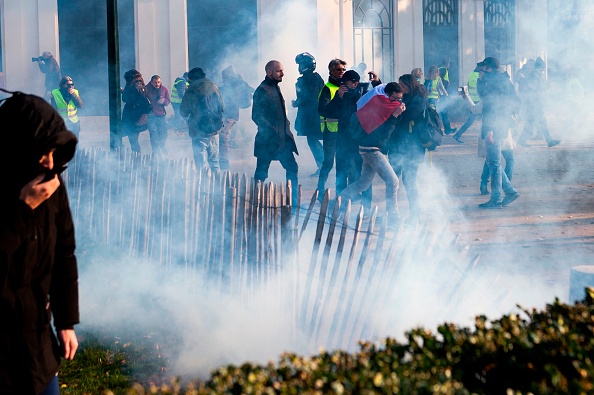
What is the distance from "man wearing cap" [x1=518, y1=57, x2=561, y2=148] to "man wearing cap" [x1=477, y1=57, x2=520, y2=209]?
6246 millimetres

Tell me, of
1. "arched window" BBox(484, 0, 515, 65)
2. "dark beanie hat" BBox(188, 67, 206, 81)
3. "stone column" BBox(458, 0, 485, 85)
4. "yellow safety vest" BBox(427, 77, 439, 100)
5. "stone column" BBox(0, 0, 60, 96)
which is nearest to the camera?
"dark beanie hat" BBox(188, 67, 206, 81)

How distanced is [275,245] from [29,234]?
8.89 ft

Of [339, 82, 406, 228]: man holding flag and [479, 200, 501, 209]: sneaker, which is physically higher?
[339, 82, 406, 228]: man holding flag

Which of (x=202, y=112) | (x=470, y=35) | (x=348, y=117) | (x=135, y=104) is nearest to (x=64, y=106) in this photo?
(x=135, y=104)

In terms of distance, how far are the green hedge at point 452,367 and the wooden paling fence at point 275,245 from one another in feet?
5.59

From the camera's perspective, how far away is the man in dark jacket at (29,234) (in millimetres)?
3127

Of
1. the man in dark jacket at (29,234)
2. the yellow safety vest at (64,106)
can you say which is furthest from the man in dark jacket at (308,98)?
the man in dark jacket at (29,234)

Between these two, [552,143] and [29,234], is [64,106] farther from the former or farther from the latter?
[29,234]

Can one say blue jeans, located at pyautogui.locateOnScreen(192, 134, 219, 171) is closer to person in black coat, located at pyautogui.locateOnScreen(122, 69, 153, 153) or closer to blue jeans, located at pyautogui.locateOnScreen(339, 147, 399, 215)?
person in black coat, located at pyautogui.locateOnScreen(122, 69, 153, 153)

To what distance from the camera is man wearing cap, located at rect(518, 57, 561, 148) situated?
16547mm

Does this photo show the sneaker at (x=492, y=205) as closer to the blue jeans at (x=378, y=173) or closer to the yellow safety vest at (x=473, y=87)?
the blue jeans at (x=378, y=173)

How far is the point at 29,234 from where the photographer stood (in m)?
3.23

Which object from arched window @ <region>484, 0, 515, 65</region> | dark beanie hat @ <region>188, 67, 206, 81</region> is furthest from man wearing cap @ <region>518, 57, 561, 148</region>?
arched window @ <region>484, 0, 515, 65</region>

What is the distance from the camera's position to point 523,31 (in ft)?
86.3
